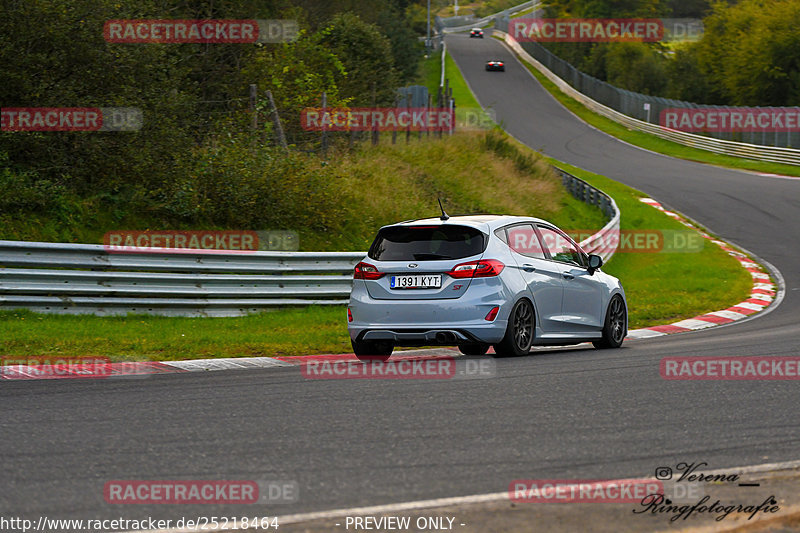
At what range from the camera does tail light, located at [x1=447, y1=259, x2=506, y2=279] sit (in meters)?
10.4

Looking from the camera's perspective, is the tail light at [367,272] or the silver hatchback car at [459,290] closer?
the silver hatchback car at [459,290]

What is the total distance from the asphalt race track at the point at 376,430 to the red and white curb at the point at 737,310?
13.7 ft

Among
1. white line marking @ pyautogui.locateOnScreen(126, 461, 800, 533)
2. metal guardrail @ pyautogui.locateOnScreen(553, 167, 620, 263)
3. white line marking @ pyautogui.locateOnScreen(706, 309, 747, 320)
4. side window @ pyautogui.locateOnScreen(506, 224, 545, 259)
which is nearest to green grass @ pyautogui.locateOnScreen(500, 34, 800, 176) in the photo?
metal guardrail @ pyautogui.locateOnScreen(553, 167, 620, 263)

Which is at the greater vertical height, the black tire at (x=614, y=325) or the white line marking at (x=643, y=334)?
the black tire at (x=614, y=325)

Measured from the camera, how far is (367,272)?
10.8 m

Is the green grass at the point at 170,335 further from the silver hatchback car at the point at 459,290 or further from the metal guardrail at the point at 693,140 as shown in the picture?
the metal guardrail at the point at 693,140

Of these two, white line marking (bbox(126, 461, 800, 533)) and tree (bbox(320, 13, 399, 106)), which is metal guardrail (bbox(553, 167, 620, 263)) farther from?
white line marking (bbox(126, 461, 800, 533))

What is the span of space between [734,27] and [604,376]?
7305cm

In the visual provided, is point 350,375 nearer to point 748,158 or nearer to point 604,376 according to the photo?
point 604,376

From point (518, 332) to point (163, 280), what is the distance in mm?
5755

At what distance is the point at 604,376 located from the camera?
908 centimetres

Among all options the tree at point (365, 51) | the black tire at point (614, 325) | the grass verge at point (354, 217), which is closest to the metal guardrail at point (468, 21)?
the tree at point (365, 51)

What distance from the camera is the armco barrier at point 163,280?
44.3 feet

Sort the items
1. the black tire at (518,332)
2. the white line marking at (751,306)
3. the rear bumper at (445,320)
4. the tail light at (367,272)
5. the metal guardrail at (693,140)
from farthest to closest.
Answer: the metal guardrail at (693,140)
the white line marking at (751,306)
the tail light at (367,272)
the black tire at (518,332)
the rear bumper at (445,320)
